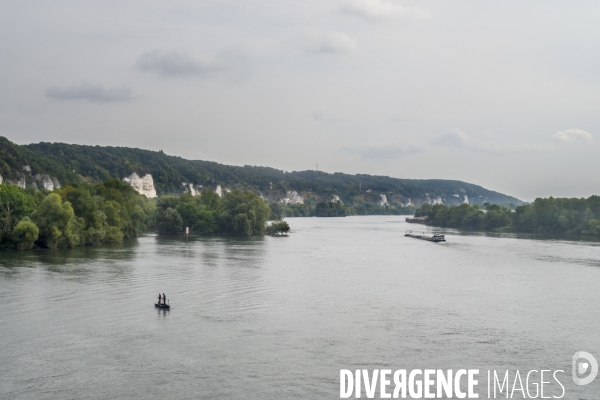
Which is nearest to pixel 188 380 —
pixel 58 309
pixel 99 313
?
pixel 99 313

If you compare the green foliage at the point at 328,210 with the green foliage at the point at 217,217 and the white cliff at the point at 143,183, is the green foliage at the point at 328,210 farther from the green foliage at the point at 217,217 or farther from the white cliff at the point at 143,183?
the green foliage at the point at 217,217

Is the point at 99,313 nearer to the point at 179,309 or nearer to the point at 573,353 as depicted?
the point at 179,309

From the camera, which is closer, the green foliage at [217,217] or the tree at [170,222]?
the tree at [170,222]

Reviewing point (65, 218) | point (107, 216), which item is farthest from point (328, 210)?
point (65, 218)

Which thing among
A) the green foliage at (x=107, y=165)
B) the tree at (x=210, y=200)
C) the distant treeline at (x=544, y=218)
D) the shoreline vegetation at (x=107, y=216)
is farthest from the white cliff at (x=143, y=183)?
the distant treeline at (x=544, y=218)

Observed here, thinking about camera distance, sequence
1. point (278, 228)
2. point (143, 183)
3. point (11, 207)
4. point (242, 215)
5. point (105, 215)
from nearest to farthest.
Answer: point (11, 207) → point (105, 215) → point (242, 215) → point (278, 228) → point (143, 183)

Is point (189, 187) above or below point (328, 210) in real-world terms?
above

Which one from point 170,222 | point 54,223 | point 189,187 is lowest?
point 170,222

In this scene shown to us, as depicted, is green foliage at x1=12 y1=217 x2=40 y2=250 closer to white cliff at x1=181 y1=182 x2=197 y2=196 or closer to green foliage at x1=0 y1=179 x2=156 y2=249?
green foliage at x1=0 y1=179 x2=156 y2=249

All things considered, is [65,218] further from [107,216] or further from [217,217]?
[217,217]
